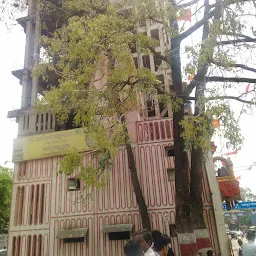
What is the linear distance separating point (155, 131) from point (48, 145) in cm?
472

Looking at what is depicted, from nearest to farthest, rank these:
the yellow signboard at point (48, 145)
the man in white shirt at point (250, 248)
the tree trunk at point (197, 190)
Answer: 1. the man in white shirt at point (250, 248)
2. the tree trunk at point (197, 190)
3. the yellow signboard at point (48, 145)

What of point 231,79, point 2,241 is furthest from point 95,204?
point 2,241

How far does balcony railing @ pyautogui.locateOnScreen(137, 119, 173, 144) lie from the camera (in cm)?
1140

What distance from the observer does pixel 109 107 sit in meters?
8.48

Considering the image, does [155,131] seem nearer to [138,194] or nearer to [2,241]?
[138,194]

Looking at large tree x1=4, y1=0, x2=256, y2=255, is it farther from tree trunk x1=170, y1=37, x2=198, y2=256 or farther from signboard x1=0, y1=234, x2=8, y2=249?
signboard x1=0, y1=234, x2=8, y2=249

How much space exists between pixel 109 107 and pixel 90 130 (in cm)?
121

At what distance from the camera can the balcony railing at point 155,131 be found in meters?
11.4

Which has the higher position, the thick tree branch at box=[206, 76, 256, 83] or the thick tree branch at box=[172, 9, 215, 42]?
the thick tree branch at box=[172, 9, 215, 42]

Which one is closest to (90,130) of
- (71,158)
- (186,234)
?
(71,158)

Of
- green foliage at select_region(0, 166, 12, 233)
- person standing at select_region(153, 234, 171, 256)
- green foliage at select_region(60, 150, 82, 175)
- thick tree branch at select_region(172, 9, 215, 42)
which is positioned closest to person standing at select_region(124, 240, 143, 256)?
person standing at select_region(153, 234, 171, 256)

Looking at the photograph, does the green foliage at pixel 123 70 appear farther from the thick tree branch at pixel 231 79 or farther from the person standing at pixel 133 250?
the person standing at pixel 133 250

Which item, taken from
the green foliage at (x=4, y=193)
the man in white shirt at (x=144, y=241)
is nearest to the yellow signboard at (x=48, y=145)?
the man in white shirt at (x=144, y=241)

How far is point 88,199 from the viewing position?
1098 cm
